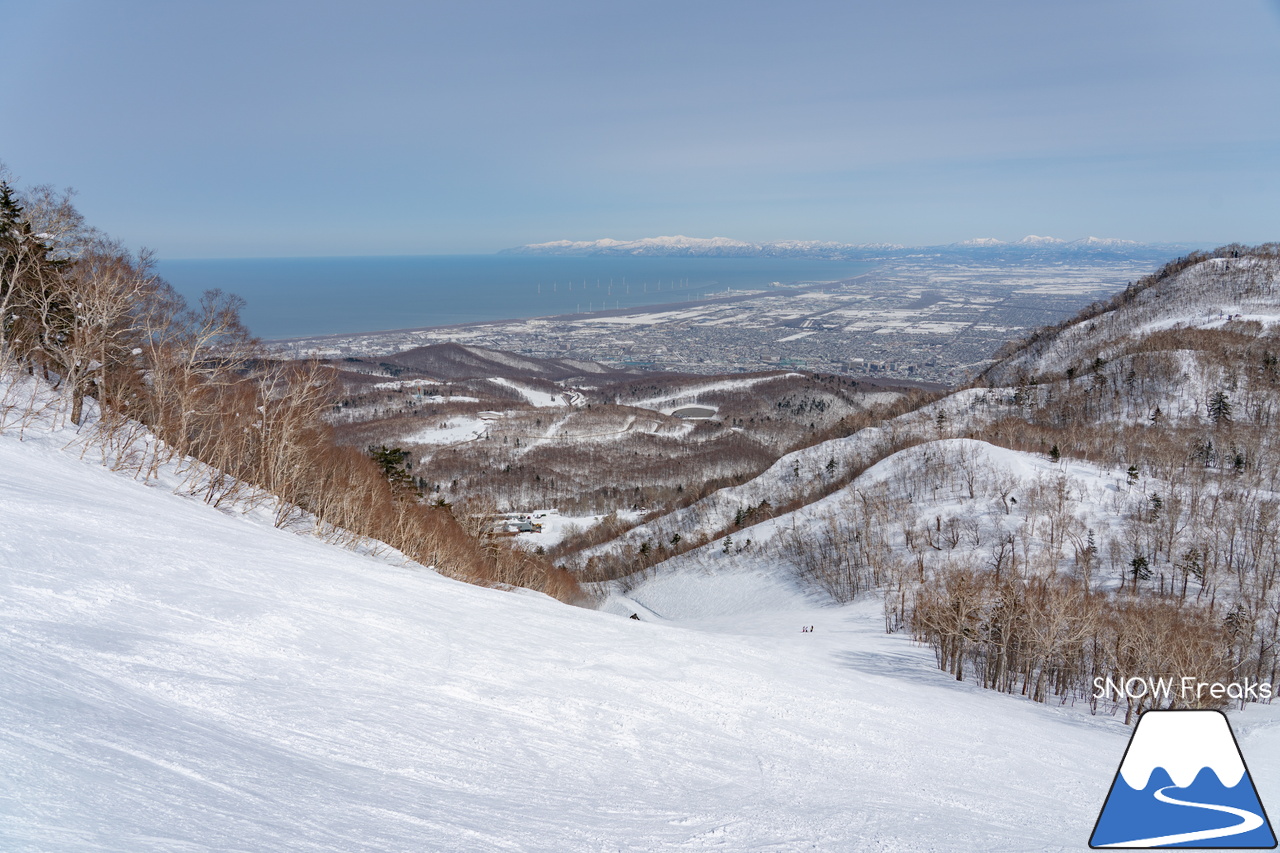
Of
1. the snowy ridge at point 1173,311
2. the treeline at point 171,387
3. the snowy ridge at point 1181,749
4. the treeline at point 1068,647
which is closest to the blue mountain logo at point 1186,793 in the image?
the snowy ridge at point 1181,749

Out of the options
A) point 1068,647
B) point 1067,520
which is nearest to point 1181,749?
point 1068,647

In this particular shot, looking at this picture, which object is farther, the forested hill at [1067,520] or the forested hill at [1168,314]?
the forested hill at [1168,314]

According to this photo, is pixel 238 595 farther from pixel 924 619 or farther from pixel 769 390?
pixel 769 390

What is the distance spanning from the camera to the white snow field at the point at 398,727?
4141 millimetres

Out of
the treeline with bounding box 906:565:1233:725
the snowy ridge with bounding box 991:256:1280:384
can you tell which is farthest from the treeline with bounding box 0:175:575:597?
the snowy ridge with bounding box 991:256:1280:384

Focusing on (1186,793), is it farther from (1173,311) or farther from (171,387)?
(1173,311)

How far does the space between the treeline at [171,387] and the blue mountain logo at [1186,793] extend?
64.0 feet

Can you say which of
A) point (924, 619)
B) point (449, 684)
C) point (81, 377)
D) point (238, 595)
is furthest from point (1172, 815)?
point (81, 377)

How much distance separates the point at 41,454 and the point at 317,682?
11.1 metres

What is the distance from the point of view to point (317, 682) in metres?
6.80

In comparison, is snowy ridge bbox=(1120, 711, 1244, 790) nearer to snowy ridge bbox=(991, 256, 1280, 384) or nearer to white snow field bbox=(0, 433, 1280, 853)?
white snow field bbox=(0, 433, 1280, 853)

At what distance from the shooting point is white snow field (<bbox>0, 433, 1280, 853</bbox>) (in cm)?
414

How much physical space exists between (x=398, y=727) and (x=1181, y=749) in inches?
292

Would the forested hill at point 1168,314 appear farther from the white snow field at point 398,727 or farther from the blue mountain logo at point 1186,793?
the blue mountain logo at point 1186,793
